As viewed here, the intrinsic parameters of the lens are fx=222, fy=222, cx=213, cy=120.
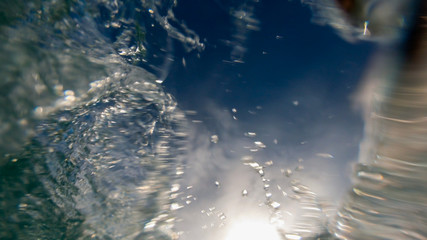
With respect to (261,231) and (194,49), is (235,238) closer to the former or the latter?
(261,231)

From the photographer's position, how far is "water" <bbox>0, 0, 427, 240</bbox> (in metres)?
3.50

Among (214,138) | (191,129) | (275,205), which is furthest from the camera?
(275,205)

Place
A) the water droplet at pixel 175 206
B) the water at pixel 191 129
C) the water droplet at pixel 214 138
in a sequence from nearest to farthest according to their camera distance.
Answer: the water at pixel 191 129 → the water droplet at pixel 214 138 → the water droplet at pixel 175 206

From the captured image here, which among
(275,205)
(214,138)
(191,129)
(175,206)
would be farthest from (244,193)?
(191,129)

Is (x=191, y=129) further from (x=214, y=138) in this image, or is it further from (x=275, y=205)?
(x=275, y=205)

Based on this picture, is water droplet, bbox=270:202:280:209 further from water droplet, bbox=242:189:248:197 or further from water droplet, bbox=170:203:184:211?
water droplet, bbox=170:203:184:211

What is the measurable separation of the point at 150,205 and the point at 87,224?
279 cm

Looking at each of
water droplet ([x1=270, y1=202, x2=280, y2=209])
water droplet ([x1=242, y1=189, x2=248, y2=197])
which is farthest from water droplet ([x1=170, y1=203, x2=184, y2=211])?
water droplet ([x1=270, y1=202, x2=280, y2=209])

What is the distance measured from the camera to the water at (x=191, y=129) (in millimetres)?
3504

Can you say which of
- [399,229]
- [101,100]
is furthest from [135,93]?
[399,229]

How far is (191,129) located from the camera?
574cm

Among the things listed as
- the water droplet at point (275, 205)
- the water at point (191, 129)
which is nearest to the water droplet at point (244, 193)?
the water at point (191, 129)

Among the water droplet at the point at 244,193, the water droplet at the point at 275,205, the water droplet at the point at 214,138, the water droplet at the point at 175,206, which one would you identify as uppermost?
the water droplet at the point at 214,138

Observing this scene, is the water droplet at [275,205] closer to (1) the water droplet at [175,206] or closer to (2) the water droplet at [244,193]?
(2) the water droplet at [244,193]
